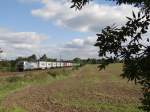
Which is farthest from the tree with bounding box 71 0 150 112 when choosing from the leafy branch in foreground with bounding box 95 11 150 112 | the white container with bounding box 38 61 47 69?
the white container with bounding box 38 61 47 69

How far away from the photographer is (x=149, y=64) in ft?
13.1

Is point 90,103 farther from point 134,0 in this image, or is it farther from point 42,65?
point 42,65

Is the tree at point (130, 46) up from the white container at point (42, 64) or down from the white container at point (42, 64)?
down

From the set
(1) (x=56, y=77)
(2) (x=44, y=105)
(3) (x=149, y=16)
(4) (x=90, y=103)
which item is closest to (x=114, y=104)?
(4) (x=90, y=103)

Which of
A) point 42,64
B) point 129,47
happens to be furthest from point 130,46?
point 42,64

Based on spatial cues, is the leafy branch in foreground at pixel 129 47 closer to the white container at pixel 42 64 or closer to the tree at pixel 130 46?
the tree at pixel 130 46

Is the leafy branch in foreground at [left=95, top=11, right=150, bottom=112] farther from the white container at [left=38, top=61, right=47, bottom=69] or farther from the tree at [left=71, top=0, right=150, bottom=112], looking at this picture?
the white container at [left=38, top=61, right=47, bottom=69]

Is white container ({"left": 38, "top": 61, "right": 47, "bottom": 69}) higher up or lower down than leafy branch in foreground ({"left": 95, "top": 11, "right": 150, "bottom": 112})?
higher up

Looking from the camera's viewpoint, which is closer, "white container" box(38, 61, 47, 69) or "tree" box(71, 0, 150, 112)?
"tree" box(71, 0, 150, 112)

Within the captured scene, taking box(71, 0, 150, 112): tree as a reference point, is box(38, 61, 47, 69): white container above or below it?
above

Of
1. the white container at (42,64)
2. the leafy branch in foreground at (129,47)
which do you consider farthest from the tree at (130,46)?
the white container at (42,64)

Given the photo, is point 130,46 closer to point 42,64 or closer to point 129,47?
point 129,47

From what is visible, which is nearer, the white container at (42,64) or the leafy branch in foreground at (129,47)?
the leafy branch in foreground at (129,47)

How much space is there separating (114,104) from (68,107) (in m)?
3.07
